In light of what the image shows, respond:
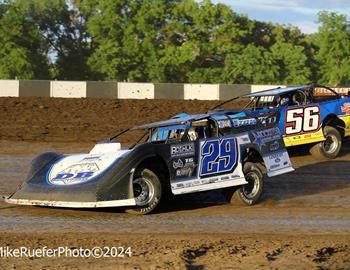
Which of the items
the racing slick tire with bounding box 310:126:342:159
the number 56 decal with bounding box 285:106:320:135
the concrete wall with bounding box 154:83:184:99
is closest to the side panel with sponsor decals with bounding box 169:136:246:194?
the number 56 decal with bounding box 285:106:320:135

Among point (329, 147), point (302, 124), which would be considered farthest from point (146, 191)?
point (329, 147)

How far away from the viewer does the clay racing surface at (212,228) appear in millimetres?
6605

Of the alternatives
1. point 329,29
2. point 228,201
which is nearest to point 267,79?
point 329,29

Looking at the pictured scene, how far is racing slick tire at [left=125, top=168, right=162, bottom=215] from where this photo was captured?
30.5ft

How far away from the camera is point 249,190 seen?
34.0ft

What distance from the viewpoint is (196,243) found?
7.47m

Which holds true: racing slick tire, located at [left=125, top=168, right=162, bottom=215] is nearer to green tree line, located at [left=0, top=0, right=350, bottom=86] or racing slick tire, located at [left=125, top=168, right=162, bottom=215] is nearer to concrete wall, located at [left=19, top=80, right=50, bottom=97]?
concrete wall, located at [left=19, top=80, right=50, bottom=97]

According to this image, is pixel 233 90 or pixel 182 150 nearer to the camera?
pixel 182 150

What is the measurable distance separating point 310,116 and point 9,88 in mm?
18767

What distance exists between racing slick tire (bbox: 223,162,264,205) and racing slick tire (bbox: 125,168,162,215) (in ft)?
4.46

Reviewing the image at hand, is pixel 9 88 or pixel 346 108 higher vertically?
pixel 9 88

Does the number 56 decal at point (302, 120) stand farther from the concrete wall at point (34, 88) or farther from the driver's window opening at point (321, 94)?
the concrete wall at point (34, 88)

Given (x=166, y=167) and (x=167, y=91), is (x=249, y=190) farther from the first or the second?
(x=167, y=91)

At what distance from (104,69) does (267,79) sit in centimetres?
1346
